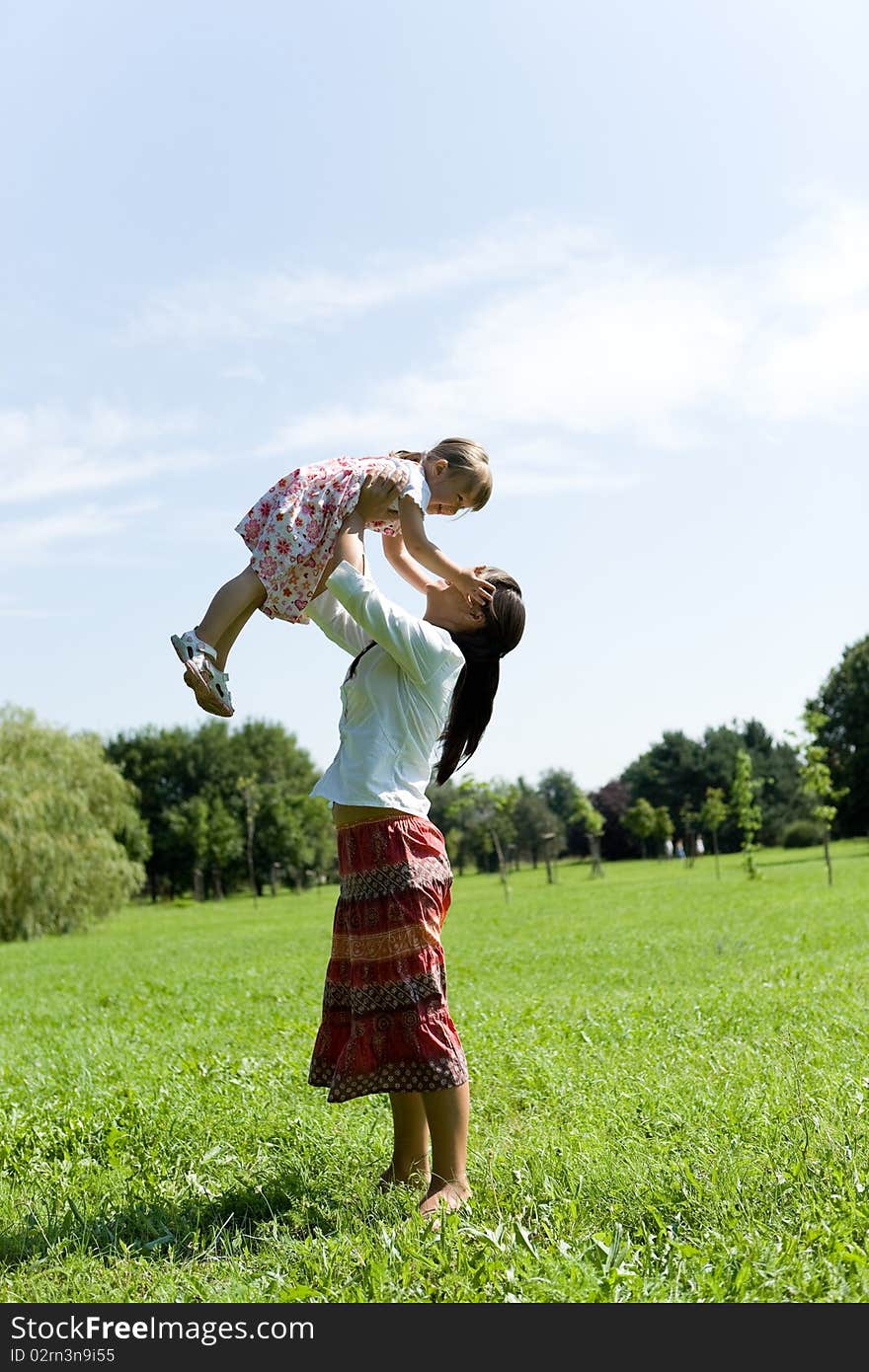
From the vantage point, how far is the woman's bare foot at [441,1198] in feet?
11.8

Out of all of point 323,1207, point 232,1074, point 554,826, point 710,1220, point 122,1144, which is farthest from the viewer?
point 554,826

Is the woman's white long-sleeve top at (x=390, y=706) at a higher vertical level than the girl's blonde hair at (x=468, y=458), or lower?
lower

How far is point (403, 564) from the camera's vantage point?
426 cm

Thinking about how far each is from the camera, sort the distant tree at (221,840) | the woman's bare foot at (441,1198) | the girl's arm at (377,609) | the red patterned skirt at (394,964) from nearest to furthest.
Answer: the woman's bare foot at (441,1198), the girl's arm at (377,609), the red patterned skirt at (394,964), the distant tree at (221,840)

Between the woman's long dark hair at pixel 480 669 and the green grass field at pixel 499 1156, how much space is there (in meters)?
1.47

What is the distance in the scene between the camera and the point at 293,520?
3.90 m

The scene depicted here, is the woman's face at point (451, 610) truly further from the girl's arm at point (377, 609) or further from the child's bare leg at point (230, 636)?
the child's bare leg at point (230, 636)

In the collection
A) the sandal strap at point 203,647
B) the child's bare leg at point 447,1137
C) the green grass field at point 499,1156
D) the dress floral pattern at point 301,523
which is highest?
the dress floral pattern at point 301,523

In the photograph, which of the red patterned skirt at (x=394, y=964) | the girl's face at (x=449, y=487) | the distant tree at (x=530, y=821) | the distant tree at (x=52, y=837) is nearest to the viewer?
the red patterned skirt at (x=394, y=964)

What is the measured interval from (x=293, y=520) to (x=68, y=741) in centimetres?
3613

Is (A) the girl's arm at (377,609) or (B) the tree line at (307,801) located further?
(B) the tree line at (307,801)

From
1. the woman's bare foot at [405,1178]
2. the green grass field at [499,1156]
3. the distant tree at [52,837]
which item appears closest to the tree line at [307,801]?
the distant tree at [52,837]

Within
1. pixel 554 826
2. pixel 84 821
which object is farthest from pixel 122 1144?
pixel 554 826
